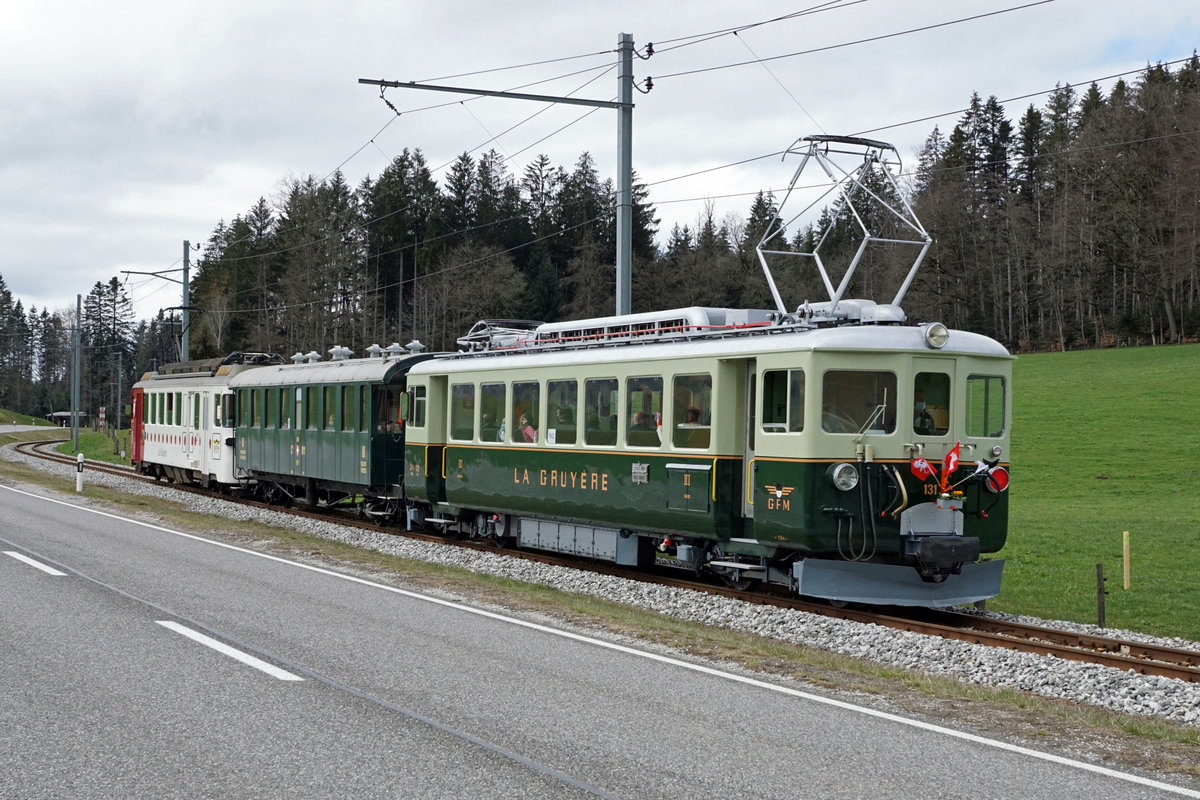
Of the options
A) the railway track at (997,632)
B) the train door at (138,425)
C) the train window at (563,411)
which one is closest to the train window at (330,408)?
the train window at (563,411)

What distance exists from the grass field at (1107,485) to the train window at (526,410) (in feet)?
21.6

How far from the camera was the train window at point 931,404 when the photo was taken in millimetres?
12641

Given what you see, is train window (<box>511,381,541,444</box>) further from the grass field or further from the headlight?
the grass field

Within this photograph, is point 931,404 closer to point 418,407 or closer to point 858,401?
point 858,401

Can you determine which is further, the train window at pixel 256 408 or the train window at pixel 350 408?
the train window at pixel 256 408

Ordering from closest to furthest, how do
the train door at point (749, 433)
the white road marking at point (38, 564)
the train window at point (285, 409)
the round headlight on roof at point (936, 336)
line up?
the round headlight on roof at point (936, 336) < the train door at point (749, 433) < the white road marking at point (38, 564) < the train window at point (285, 409)

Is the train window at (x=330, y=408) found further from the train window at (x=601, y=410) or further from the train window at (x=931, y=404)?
the train window at (x=931, y=404)

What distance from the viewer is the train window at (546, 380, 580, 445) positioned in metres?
15.9

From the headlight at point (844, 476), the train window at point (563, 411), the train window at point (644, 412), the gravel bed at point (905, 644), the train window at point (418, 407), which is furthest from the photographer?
the train window at point (418, 407)

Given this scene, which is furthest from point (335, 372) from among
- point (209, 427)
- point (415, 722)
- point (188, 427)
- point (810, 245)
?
point (810, 245)

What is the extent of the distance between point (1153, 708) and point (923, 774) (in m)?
3.31

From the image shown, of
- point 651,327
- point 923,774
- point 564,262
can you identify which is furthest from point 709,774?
point 564,262

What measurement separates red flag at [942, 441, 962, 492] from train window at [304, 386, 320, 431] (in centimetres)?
1480

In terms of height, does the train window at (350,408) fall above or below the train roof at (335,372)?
below
